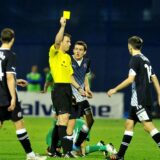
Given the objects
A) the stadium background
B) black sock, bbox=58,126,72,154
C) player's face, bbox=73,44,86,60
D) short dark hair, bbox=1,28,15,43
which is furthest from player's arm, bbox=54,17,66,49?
the stadium background

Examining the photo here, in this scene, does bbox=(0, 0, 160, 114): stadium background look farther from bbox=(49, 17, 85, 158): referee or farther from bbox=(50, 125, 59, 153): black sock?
bbox=(49, 17, 85, 158): referee

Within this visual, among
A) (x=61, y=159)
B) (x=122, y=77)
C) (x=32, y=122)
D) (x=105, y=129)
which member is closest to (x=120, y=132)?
(x=105, y=129)

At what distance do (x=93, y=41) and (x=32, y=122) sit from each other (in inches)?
351

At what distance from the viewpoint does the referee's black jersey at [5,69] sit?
39.8 feet

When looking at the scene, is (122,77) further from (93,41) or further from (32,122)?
(32,122)

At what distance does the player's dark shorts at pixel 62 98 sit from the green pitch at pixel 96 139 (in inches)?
35.6

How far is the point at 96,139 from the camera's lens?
1850 cm

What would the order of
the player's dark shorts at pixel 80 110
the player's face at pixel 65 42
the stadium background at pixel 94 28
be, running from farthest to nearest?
1. the stadium background at pixel 94 28
2. the player's dark shorts at pixel 80 110
3. the player's face at pixel 65 42

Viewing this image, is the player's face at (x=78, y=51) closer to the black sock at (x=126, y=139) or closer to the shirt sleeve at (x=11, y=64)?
the black sock at (x=126, y=139)

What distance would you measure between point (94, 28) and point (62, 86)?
20.2 metres

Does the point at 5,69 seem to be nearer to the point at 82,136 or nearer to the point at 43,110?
the point at 82,136

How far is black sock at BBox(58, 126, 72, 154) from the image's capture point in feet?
44.1

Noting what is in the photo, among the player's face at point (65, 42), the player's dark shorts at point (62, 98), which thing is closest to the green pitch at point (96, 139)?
the player's dark shorts at point (62, 98)

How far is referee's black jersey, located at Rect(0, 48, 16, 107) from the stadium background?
68.0 feet
